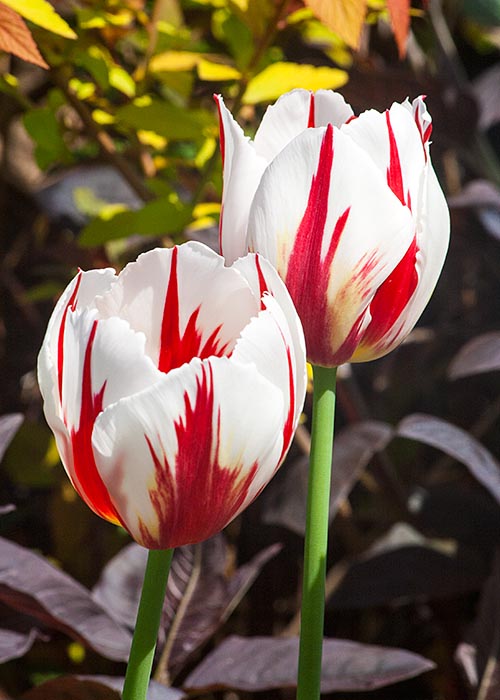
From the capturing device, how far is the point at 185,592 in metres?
0.59

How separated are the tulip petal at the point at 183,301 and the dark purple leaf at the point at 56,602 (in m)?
0.27

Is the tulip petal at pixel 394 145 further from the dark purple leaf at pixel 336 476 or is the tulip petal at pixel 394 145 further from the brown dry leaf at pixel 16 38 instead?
the dark purple leaf at pixel 336 476

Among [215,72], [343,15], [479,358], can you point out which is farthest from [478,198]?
[343,15]

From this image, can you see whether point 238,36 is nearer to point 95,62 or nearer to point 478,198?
point 95,62

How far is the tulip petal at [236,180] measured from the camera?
312 millimetres

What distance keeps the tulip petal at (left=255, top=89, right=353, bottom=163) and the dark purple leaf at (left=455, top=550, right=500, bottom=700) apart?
1.28ft

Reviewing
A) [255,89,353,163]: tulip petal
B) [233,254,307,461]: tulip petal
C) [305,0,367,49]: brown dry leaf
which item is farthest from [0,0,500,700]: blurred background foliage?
[233,254,307,461]: tulip petal

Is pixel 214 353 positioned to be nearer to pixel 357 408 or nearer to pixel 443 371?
pixel 357 408

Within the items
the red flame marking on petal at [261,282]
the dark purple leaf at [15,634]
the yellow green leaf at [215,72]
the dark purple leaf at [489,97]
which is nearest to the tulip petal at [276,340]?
the red flame marking on petal at [261,282]

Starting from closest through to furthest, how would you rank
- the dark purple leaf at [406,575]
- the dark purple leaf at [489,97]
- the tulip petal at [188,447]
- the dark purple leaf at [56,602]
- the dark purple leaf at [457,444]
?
1. the tulip petal at [188,447]
2. the dark purple leaf at [56,602]
3. the dark purple leaf at [457,444]
4. the dark purple leaf at [406,575]
5. the dark purple leaf at [489,97]

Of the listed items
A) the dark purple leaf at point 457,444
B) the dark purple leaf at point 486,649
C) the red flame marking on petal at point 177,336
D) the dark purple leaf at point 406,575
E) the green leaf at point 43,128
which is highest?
the red flame marking on petal at point 177,336

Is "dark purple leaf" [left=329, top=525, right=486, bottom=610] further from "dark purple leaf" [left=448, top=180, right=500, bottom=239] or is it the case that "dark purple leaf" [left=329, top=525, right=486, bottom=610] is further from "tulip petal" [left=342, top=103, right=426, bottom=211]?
"tulip petal" [left=342, top=103, right=426, bottom=211]

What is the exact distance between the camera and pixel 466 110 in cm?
87

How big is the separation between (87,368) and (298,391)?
0.06 meters
